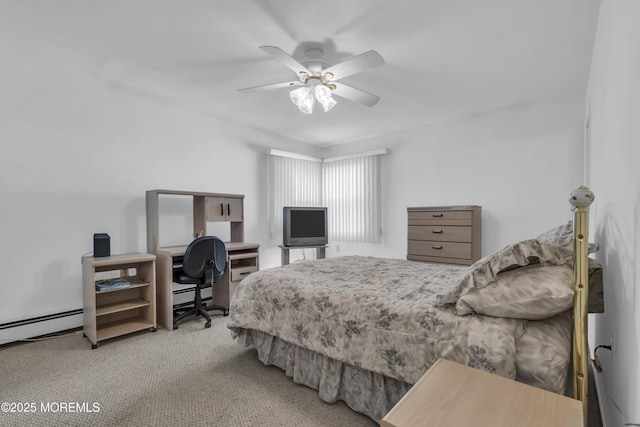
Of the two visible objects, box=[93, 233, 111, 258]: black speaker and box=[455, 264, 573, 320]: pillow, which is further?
box=[93, 233, 111, 258]: black speaker

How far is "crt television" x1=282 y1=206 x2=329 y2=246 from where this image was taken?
4.50 metres

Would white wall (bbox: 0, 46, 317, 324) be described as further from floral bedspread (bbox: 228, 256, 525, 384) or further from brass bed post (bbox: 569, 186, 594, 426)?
brass bed post (bbox: 569, 186, 594, 426)

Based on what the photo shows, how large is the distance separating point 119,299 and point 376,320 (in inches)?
109

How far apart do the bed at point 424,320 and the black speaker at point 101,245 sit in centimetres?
148

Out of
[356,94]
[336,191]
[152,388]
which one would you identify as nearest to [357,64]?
[356,94]

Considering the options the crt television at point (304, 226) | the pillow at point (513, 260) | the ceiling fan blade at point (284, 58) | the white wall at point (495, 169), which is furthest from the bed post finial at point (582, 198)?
the crt television at point (304, 226)

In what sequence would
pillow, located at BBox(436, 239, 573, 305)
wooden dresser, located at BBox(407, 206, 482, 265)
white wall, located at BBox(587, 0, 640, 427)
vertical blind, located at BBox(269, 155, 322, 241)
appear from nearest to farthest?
white wall, located at BBox(587, 0, 640, 427) → pillow, located at BBox(436, 239, 573, 305) → wooden dresser, located at BBox(407, 206, 482, 265) → vertical blind, located at BBox(269, 155, 322, 241)

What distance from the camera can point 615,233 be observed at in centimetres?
127

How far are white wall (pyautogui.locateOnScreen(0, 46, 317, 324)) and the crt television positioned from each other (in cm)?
134

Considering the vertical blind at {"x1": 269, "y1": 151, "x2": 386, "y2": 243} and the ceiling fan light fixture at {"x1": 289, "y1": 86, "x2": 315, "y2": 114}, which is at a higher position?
the ceiling fan light fixture at {"x1": 289, "y1": 86, "x2": 315, "y2": 114}

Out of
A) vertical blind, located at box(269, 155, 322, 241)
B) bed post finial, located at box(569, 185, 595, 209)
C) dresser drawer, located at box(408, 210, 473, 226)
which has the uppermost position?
vertical blind, located at box(269, 155, 322, 241)

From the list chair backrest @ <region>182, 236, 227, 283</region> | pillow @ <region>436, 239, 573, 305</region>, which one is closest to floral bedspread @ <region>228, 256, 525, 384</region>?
pillow @ <region>436, 239, 573, 305</region>

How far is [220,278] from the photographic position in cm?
360

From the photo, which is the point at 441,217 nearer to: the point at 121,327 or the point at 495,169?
the point at 495,169
